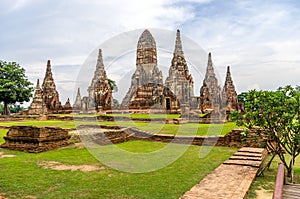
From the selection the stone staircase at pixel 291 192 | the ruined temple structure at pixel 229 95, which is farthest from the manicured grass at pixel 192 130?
the ruined temple structure at pixel 229 95

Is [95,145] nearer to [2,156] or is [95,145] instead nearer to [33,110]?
[2,156]

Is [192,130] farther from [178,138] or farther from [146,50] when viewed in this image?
[146,50]

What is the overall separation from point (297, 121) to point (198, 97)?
28.8 meters

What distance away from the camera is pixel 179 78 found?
3269 cm

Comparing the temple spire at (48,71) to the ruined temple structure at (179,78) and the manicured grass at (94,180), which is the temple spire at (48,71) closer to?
the ruined temple structure at (179,78)

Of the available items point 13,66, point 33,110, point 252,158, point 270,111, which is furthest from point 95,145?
point 13,66

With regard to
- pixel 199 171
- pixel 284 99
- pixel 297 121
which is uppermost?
pixel 284 99

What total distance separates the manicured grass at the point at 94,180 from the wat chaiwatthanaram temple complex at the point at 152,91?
19695mm

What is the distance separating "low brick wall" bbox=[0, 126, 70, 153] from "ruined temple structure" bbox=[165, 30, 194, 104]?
21.7 meters

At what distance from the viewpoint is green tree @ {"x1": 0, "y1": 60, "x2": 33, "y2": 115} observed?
114ft

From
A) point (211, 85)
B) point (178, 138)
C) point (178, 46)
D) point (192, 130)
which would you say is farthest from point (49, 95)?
point (178, 138)

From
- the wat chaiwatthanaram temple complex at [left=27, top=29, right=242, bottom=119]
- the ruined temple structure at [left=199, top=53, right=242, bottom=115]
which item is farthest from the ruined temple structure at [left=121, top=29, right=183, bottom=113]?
the ruined temple structure at [left=199, top=53, right=242, bottom=115]

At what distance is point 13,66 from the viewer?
37.5 m

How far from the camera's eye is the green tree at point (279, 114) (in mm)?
6270
